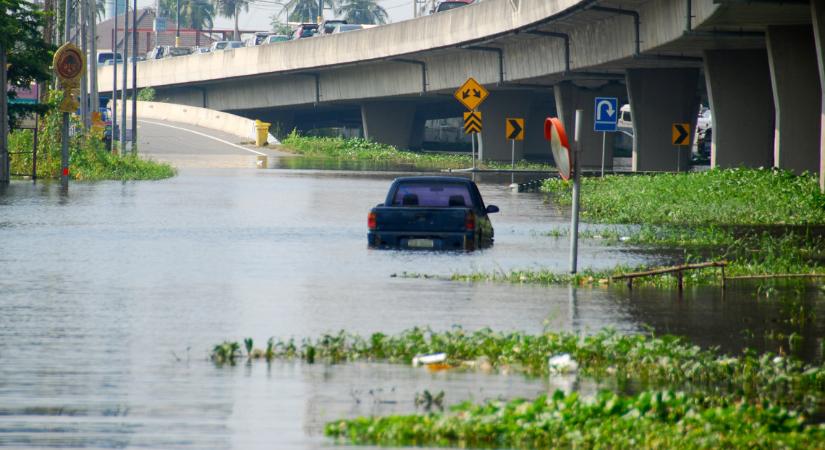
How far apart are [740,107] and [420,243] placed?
24.8 meters

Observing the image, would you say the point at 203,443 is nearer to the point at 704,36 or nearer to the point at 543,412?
the point at 543,412

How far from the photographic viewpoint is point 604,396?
961cm

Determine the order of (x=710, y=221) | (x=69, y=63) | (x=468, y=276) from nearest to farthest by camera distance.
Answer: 1. (x=468, y=276)
2. (x=710, y=221)
3. (x=69, y=63)

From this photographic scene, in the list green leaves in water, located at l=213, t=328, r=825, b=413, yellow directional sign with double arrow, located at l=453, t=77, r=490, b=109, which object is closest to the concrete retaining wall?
yellow directional sign with double arrow, located at l=453, t=77, r=490, b=109

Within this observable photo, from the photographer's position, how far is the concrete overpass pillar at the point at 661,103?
59469 mm

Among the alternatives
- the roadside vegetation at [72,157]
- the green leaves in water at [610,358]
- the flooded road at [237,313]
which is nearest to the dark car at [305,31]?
the roadside vegetation at [72,157]

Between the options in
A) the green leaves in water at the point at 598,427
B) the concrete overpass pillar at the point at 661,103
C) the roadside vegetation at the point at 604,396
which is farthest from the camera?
the concrete overpass pillar at the point at 661,103

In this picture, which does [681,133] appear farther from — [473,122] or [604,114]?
[473,122]

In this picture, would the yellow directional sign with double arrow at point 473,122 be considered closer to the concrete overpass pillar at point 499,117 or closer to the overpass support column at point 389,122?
the concrete overpass pillar at point 499,117

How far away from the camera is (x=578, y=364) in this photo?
41.0ft

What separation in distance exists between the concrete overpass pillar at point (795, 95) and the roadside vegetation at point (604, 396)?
2703 centimetres

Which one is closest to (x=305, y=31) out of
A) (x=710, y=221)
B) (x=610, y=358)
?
(x=710, y=221)

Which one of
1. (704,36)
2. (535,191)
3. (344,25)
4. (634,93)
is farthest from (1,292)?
(344,25)

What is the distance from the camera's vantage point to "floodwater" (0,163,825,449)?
10203 mm
